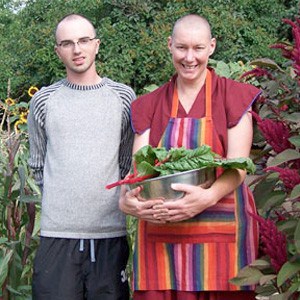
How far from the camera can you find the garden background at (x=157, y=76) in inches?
97.8

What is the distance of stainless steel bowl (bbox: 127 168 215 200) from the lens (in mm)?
2518

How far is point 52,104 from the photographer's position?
118 inches

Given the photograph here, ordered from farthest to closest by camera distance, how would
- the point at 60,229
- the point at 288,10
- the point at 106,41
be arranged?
the point at 288,10
the point at 106,41
the point at 60,229

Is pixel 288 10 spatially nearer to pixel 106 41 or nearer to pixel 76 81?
pixel 106 41

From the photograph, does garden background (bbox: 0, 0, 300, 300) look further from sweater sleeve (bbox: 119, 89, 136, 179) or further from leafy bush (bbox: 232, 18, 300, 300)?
sweater sleeve (bbox: 119, 89, 136, 179)

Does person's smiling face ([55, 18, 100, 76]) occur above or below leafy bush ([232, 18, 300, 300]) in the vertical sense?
above

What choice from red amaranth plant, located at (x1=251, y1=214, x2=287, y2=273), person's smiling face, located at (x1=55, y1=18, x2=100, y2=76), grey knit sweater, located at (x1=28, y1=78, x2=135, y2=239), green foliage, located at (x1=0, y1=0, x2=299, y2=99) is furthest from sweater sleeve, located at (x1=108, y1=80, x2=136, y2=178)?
green foliage, located at (x1=0, y1=0, x2=299, y2=99)

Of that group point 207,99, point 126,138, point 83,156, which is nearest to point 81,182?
point 83,156

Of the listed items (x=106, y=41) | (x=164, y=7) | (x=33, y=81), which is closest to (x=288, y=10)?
(x=164, y=7)

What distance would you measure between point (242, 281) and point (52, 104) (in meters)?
1.02

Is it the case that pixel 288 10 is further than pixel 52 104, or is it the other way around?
pixel 288 10

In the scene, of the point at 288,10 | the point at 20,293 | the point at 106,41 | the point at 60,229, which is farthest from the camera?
the point at 288,10

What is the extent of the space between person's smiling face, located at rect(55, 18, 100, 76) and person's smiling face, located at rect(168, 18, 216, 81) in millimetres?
376

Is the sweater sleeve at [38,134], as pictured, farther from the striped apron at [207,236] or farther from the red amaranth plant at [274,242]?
the red amaranth plant at [274,242]
